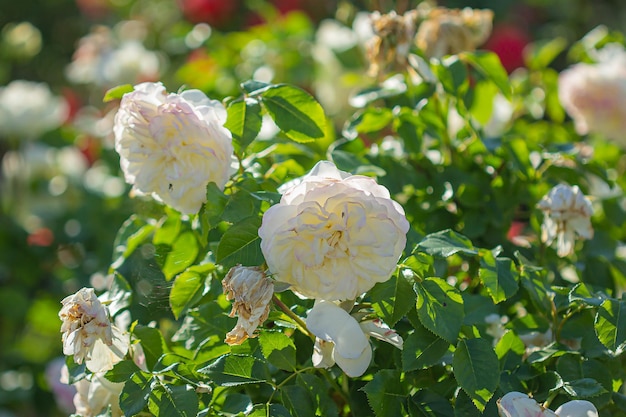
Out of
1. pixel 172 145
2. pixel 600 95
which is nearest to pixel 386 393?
pixel 172 145

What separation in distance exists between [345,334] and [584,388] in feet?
0.64

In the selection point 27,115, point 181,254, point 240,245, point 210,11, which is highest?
point 240,245

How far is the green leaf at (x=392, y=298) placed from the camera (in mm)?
600

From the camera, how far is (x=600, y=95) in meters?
1.23

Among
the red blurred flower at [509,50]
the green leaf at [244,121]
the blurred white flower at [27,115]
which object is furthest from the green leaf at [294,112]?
the red blurred flower at [509,50]

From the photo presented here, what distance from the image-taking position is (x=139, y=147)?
67 centimetres

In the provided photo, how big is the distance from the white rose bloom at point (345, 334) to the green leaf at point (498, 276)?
97mm

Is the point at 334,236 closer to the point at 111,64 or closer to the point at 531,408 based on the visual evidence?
the point at 531,408

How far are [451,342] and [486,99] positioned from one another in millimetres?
495

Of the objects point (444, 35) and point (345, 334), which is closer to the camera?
point (345, 334)

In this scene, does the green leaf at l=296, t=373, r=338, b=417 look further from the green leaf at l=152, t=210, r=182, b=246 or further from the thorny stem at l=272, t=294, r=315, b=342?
the green leaf at l=152, t=210, r=182, b=246

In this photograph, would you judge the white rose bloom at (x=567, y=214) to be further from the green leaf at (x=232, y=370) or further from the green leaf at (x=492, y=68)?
the green leaf at (x=232, y=370)

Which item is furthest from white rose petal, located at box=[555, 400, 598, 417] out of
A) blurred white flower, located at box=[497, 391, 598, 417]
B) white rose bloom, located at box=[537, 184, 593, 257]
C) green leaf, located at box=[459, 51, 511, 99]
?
green leaf, located at box=[459, 51, 511, 99]

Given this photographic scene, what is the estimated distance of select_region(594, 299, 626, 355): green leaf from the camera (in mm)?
628
